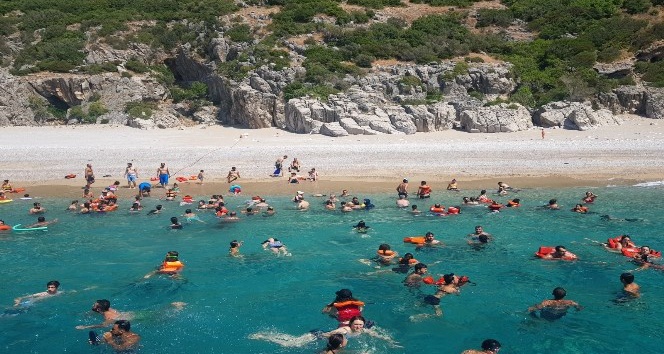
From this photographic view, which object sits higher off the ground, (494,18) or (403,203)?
(494,18)

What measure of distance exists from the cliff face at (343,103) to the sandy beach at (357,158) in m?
1.25

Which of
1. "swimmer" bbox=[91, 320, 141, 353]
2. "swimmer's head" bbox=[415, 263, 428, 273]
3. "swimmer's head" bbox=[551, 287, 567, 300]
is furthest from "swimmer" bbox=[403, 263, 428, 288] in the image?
"swimmer" bbox=[91, 320, 141, 353]

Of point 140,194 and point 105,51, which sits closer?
point 140,194

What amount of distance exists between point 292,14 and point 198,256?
36.4 m

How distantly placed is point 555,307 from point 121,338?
7.26m

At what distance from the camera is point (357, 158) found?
24.8 m

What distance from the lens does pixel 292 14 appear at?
46.6 metres

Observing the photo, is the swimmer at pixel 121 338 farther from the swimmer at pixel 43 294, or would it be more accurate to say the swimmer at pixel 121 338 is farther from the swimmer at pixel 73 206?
the swimmer at pixel 73 206

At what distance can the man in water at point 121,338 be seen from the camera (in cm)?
861

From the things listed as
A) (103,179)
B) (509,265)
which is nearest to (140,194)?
(103,179)

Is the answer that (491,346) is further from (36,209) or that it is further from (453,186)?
(36,209)

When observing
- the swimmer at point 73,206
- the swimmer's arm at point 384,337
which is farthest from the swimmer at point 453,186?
the swimmer at point 73,206

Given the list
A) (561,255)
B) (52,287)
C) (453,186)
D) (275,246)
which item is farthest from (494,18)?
(52,287)

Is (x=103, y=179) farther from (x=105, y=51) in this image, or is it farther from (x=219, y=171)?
(x=105, y=51)
